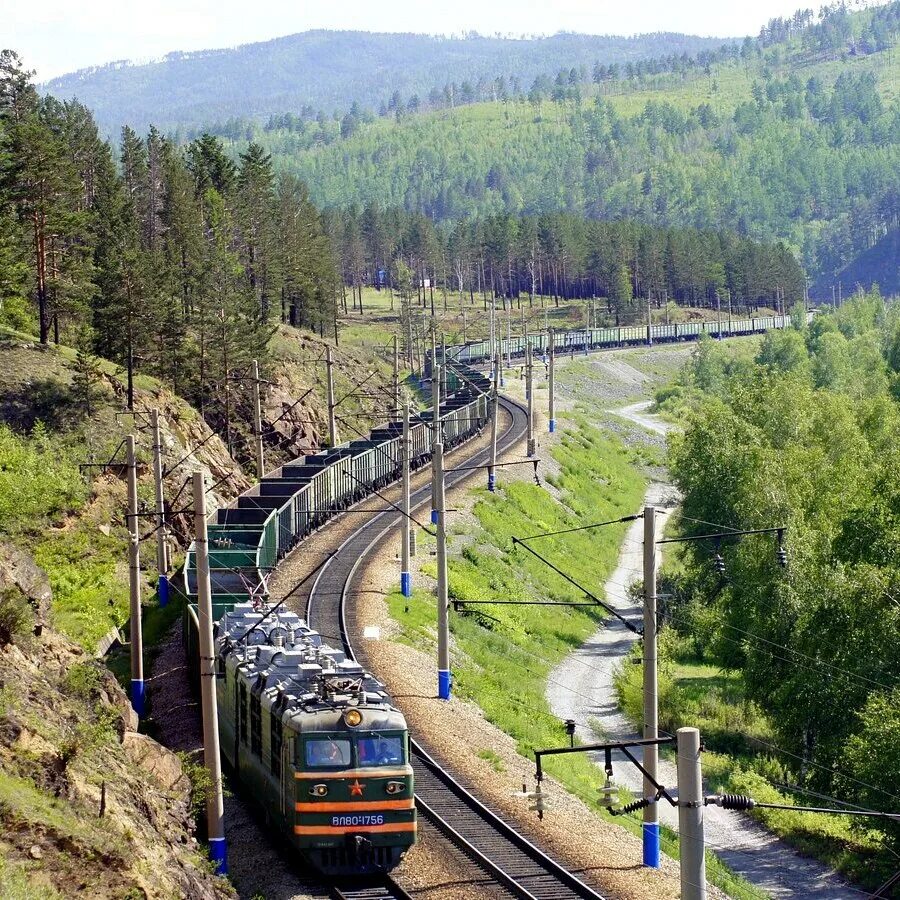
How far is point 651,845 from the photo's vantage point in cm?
3061

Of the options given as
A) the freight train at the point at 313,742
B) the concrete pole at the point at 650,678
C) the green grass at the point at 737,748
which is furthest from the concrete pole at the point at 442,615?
the concrete pole at the point at 650,678

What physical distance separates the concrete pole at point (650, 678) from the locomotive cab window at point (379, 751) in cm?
529

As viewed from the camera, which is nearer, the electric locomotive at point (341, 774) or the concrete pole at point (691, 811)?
the concrete pole at point (691, 811)

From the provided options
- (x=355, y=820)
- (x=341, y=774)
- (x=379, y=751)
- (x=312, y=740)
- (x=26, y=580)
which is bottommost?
(x=355, y=820)

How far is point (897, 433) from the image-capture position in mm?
80812

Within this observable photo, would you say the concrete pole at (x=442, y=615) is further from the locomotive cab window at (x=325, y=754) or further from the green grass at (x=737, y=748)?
the locomotive cab window at (x=325, y=754)

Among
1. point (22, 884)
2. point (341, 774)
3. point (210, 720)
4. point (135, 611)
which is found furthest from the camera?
point (135, 611)

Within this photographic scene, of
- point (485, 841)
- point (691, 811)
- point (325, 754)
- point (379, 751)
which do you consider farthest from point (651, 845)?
point (691, 811)

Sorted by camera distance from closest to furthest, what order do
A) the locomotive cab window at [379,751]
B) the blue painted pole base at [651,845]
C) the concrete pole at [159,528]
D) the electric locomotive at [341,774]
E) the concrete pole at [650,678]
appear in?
the electric locomotive at [341,774], the locomotive cab window at [379,751], the concrete pole at [650,678], the blue painted pole base at [651,845], the concrete pole at [159,528]

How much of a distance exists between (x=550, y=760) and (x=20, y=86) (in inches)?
2394

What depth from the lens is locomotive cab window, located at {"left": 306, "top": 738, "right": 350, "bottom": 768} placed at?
88.9 ft

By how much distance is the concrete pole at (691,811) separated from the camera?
64.5ft

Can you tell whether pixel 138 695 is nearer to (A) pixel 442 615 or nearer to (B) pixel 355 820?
(A) pixel 442 615

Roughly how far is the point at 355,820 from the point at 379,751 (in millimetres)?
1304
